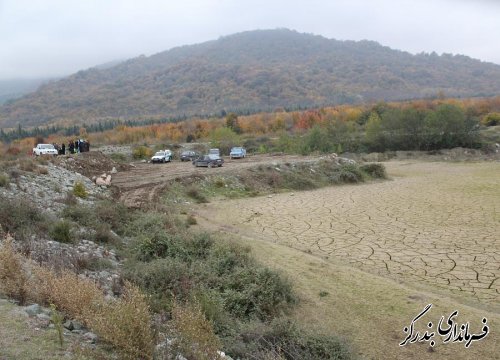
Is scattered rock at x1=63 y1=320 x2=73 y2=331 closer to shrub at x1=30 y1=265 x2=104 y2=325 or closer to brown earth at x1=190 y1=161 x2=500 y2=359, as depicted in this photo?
shrub at x1=30 y1=265 x2=104 y2=325

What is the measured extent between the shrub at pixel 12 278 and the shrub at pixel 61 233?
13.7 feet

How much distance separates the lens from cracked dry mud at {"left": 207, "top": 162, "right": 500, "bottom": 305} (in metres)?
13.0

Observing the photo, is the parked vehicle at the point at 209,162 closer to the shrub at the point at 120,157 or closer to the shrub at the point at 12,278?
the shrub at the point at 120,157

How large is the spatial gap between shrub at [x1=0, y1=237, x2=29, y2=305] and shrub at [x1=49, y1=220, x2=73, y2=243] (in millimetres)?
4188

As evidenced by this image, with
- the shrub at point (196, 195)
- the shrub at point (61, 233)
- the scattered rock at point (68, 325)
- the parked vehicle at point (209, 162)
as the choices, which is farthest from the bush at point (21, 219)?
the parked vehicle at point (209, 162)

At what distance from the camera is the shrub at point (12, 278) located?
7.29m

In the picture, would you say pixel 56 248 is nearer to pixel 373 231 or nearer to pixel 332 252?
pixel 332 252

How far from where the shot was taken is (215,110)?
559 ft

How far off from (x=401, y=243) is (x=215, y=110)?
6220 inches

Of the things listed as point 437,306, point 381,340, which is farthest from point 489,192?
point 381,340

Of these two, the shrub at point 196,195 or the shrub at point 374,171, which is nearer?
the shrub at point 196,195

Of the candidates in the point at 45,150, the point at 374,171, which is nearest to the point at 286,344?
the point at 374,171

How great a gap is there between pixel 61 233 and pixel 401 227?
1324cm

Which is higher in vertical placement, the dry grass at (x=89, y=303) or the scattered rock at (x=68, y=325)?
the dry grass at (x=89, y=303)
